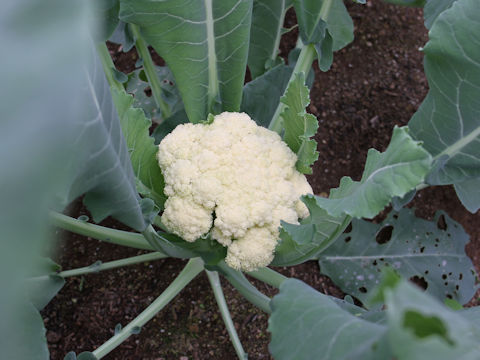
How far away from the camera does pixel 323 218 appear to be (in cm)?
91

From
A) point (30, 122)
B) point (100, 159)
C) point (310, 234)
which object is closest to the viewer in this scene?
point (30, 122)

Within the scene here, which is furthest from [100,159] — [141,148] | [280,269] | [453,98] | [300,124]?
[280,269]

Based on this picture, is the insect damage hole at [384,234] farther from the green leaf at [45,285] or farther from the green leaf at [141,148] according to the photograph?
the green leaf at [45,285]

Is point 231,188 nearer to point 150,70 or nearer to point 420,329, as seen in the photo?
point 150,70

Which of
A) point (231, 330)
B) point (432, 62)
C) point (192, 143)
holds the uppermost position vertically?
point (432, 62)

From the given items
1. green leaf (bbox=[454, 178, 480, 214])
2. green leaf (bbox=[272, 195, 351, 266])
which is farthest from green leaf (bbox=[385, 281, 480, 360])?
green leaf (bbox=[454, 178, 480, 214])

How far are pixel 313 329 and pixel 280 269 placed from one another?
742 mm

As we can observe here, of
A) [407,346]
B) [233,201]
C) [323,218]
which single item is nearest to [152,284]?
[233,201]

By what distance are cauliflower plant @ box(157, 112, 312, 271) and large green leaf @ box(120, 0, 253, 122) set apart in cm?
11

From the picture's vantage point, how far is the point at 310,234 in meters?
0.88

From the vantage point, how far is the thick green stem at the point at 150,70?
1188 millimetres

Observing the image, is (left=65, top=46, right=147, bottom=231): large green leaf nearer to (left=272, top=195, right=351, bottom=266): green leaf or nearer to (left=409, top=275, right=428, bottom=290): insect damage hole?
(left=272, top=195, right=351, bottom=266): green leaf

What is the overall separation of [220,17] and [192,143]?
0.28 meters

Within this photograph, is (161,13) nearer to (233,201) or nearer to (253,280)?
(233,201)
